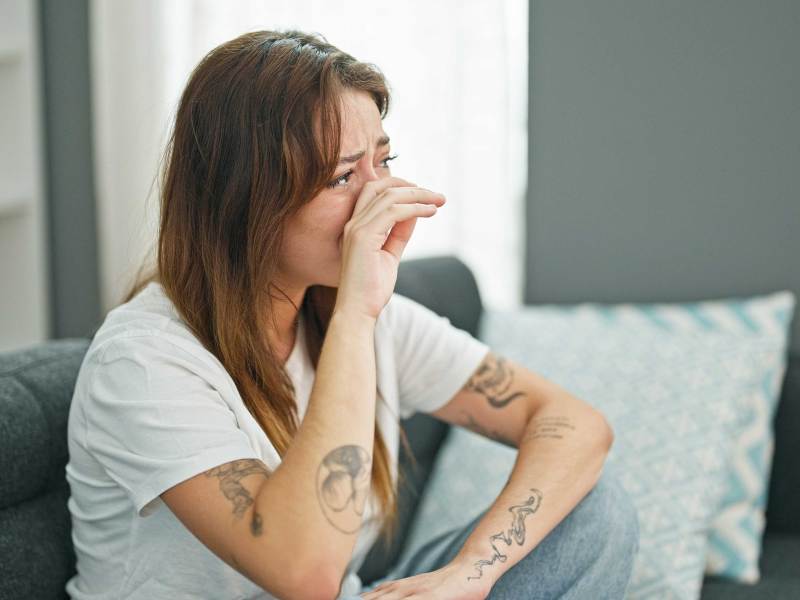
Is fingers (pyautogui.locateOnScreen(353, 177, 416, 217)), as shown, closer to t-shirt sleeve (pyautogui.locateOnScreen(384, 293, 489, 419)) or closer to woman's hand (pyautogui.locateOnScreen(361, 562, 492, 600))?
t-shirt sleeve (pyautogui.locateOnScreen(384, 293, 489, 419))

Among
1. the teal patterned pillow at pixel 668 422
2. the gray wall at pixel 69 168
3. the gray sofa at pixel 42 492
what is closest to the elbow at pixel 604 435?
the teal patterned pillow at pixel 668 422

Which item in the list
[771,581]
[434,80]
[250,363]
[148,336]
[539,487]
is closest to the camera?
[148,336]

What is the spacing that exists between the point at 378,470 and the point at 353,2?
1.33 metres

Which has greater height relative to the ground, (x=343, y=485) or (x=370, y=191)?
(x=370, y=191)

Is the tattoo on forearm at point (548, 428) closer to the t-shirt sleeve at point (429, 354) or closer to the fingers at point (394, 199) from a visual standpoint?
the t-shirt sleeve at point (429, 354)

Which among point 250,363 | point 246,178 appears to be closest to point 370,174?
point 246,178

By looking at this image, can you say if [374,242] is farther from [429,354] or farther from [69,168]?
[69,168]

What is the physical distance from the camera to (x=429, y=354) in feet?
4.61

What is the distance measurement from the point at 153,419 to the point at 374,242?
0.32m

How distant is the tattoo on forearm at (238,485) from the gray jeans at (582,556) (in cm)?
38

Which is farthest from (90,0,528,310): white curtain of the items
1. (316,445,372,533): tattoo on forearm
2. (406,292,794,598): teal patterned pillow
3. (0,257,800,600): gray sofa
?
(316,445,372,533): tattoo on forearm

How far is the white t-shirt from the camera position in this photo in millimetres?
965

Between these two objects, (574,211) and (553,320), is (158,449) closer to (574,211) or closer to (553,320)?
(553,320)

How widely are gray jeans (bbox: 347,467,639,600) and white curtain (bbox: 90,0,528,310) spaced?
0.92m
